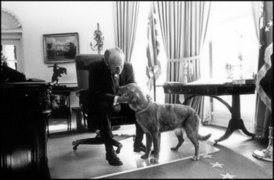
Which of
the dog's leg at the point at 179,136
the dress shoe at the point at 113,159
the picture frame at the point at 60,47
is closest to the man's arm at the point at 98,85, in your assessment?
the picture frame at the point at 60,47

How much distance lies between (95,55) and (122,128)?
0.44 meters

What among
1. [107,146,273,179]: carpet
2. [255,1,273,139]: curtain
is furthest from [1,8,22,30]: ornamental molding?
[255,1,273,139]: curtain

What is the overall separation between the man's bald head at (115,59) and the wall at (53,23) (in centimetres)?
7

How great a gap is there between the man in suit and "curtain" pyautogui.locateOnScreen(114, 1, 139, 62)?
0.06 m

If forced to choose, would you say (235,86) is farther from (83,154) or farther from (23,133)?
(23,133)

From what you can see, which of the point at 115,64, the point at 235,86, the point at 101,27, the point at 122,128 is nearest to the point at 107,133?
the point at 122,128

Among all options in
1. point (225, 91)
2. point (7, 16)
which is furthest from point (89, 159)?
point (225, 91)

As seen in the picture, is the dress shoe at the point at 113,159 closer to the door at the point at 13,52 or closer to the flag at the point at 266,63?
the door at the point at 13,52

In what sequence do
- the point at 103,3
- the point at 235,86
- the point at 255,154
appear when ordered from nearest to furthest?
the point at 103,3, the point at 255,154, the point at 235,86

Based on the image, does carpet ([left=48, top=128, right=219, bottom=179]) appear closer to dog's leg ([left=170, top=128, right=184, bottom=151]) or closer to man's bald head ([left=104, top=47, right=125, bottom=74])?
dog's leg ([left=170, top=128, right=184, bottom=151])

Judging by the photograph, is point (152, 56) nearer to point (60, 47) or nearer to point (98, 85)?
point (98, 85)

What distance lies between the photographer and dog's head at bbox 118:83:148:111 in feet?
3.78

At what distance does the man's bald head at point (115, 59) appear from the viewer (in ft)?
3.63

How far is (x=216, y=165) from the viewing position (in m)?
1.24
